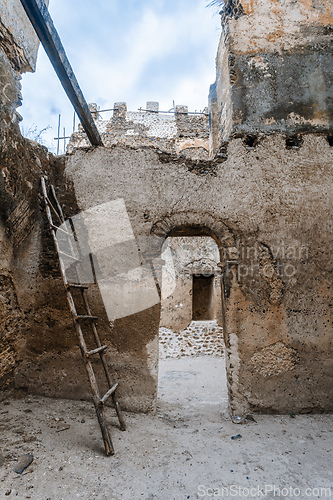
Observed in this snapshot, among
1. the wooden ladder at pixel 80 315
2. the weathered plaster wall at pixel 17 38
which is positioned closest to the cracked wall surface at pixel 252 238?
the wooden ladder at pixel 80 315

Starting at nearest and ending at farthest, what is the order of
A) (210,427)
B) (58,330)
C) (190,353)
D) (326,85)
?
(210,427)
(58,330)
(326,85)
(190,353)

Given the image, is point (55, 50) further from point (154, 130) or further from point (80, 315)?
point (154, 130)

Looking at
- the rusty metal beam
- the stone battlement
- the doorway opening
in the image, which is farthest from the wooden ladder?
the stone battlement

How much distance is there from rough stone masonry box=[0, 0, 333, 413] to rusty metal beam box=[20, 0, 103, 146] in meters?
0.55

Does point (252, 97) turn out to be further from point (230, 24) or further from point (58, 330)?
point (58, 330)

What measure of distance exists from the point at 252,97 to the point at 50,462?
4.84 meters

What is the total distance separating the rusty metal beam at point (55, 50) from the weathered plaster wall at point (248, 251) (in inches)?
24.8

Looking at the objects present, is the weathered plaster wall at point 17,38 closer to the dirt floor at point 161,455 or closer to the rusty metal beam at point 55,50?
the rusty metal beam at point 55,50

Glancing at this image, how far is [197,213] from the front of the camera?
11.8 feet

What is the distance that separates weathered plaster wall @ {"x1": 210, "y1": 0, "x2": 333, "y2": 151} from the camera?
4137mm

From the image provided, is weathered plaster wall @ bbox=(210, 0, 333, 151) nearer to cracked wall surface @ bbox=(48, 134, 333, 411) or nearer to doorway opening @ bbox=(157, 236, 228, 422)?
cracked wall surface @ bbox=(48, 134, 333, 411)

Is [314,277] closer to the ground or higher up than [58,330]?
higher up

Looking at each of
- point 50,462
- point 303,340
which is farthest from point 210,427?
point 50,462

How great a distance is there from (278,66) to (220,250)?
2924 millimetres
